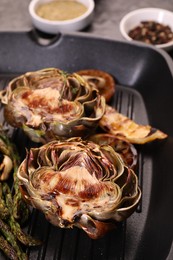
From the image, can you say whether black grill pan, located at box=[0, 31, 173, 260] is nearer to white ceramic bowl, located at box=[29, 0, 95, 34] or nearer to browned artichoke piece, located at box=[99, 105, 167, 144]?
browned artichoke piece, located at box=[99, 105, 167, 144]

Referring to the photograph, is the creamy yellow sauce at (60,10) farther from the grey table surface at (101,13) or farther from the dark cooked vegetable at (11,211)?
the dark cooked vegetable at (11,211)

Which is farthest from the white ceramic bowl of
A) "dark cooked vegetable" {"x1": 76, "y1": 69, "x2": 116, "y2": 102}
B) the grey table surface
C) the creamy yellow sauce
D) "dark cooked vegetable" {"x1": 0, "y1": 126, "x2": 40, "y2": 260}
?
"dark cooked vegetable" {"x1": 0, "y1": 126, "x2": 40, "y2": 260}

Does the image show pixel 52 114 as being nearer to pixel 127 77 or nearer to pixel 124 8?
pixel 127 77

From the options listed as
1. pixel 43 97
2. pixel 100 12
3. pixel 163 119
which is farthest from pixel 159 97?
pixel 100 12

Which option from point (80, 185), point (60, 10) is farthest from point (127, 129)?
point (60, 10)

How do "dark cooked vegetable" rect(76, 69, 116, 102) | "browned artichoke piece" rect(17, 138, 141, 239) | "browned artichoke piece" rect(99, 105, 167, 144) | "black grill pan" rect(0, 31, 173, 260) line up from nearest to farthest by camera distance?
"browned artichoke piece" rect(17, 138, 141, 239) < "black grill pan" rect(0, 31, 173, 260) < "browned artichoke piece" rect(99, 105, 167, 144) < "dark cooked vegetable" rect(76, 69, 116, 102)
